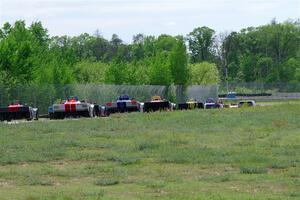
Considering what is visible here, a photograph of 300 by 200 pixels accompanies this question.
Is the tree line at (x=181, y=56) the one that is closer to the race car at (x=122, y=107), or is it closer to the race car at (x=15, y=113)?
the race car at (x=122, y=107)

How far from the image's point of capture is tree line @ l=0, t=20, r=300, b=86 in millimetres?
67375

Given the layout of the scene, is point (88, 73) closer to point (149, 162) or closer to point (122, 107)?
point (122, 107)

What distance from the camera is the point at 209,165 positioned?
16.1 metres

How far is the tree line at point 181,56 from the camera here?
6738 cm

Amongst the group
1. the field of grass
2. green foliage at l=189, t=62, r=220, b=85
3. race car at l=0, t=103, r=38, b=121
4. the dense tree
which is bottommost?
the field of grass

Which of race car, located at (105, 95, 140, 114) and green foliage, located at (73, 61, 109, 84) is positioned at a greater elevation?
green foliage, located at (73, 61, 109, 84)

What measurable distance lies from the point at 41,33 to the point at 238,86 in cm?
4918

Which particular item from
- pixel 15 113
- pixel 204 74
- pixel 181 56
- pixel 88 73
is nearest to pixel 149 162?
pixel 15 113

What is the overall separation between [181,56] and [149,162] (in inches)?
2121

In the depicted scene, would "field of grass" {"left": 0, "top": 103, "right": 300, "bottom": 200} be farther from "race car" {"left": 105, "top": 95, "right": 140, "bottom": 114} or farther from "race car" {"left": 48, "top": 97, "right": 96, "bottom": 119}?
"race car" {"left": 105, "top": 95, "right": 140, "bottom": 114}

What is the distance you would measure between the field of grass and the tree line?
33.2 m

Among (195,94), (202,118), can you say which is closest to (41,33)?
(195,94)

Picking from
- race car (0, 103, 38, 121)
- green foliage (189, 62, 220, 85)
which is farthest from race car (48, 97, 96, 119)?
green foliage (189, 62, 220, 85)

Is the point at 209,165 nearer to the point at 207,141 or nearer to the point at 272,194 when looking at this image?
the point at 272,194
